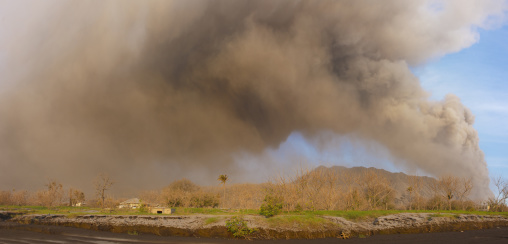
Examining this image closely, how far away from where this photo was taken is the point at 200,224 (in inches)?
1756

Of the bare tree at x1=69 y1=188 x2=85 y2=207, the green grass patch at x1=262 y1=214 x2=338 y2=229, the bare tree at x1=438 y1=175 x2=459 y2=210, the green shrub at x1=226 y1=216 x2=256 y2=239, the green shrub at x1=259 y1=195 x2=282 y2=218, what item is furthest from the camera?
the bare tree at x1=69 y1=188 x2=85 y2=207

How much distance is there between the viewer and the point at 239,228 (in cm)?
3966

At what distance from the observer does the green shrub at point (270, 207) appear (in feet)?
148

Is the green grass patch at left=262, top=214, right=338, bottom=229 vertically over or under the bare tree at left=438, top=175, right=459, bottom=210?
under

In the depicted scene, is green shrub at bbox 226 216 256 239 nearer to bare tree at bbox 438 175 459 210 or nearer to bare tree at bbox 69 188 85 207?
bare tree at bbox 438 175 459 210

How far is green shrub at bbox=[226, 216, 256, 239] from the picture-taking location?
39031mm

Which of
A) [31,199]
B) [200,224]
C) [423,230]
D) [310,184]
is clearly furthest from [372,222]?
[31,199]

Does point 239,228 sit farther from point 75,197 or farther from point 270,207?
point 75,197

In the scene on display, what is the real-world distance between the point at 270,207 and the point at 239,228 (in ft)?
22.1

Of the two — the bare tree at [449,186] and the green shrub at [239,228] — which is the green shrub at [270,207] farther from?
the bare tree at [449,186]

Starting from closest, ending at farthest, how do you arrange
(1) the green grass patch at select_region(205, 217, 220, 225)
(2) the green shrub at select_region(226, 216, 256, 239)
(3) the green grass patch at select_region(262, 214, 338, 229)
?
(2) the green shrub at select_region(226, 216, 256, 239), (3) the green grass patch at select_region(262, 214, 338, 229), (1) the green grass patch at select_region(205, 217, 220, 225)

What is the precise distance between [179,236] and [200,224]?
176 inches

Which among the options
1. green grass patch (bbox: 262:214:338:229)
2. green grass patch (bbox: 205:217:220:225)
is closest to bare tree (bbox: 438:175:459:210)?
green grass patch (bbox: 262:214:338:229)

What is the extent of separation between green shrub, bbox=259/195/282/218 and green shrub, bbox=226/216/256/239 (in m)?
4.93
